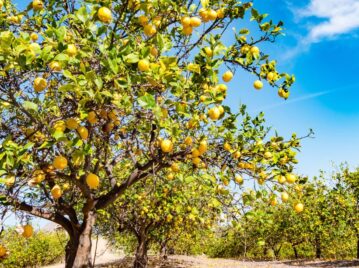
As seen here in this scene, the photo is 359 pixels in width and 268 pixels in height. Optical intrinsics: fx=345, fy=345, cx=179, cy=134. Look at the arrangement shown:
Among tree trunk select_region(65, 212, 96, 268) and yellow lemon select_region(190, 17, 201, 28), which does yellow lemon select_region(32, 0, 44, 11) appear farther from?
tree trunk select_region(65, 212, 96, 268)

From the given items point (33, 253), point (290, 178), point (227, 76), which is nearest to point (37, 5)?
point (227, 76)

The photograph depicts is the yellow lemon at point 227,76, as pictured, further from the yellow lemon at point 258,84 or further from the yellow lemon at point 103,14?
the yellow lemon at point 103,14

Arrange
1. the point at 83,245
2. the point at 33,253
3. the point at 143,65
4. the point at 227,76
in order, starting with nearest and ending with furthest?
the point at 143,65
the point at 227,76
the point at 83,245
the point at 33,253

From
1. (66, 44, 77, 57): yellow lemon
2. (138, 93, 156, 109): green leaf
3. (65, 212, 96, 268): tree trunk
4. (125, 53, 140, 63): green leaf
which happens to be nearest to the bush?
(65, 212, 96, 268): tree trunk

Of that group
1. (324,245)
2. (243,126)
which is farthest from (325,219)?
(243,126)

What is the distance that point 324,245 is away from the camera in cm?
3503

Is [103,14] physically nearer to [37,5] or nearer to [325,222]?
[37,5]

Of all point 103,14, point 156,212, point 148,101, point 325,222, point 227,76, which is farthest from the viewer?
point 325,222

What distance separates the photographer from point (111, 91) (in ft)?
11.2

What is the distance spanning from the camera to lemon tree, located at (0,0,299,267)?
2.92m

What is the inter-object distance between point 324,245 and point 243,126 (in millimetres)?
34259

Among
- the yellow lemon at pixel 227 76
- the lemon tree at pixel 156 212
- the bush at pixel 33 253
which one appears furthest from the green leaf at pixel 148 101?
the bush at pixel 33 253

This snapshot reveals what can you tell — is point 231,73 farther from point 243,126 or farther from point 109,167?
point 109,167

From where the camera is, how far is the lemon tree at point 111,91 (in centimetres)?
292
